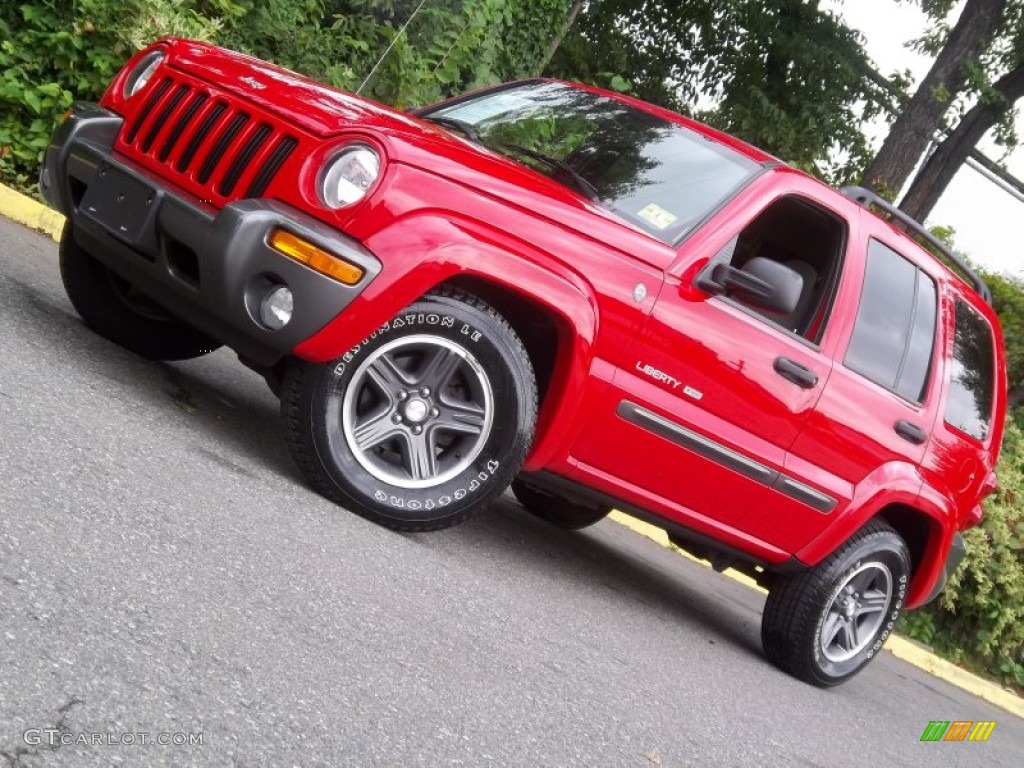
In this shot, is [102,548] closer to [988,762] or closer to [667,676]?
[667,676]

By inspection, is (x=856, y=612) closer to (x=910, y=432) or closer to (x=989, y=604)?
(x=910, y=432)

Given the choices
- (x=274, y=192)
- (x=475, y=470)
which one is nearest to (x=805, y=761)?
(x=475, y=470)

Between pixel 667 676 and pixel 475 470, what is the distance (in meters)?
1.04

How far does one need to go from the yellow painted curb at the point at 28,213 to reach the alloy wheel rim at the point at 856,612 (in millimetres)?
4800

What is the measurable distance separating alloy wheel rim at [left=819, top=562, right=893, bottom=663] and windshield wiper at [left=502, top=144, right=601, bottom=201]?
216cm

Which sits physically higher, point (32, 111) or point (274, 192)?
point (274, 192)

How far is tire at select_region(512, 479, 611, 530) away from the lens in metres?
7.19

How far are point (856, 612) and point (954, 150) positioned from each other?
1186 cm

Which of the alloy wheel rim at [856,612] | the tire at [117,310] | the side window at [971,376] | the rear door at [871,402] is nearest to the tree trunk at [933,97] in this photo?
the side window at [971,376]

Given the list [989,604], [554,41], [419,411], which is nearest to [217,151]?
[419,411]

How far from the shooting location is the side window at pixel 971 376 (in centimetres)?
631

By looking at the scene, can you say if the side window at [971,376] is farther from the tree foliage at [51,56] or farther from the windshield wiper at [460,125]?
the tree foliage at [51,56]

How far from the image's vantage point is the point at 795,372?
17.6ft

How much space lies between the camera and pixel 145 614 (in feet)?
10.3
